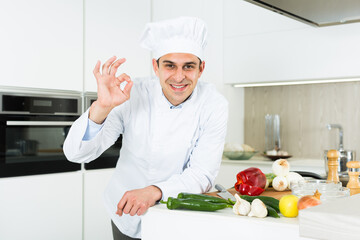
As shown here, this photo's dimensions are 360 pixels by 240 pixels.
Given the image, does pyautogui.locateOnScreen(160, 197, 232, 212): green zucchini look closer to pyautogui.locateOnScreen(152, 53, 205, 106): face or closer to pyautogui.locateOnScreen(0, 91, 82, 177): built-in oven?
pyautogui.locateOnScreen(152, 53, 205, 106): face

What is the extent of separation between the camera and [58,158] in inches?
112

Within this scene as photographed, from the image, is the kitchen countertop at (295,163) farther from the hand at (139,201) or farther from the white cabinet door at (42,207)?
the hand at (139,201)

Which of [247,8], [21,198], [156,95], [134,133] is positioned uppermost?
[247,8]

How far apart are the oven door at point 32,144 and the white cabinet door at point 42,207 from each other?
5 centimetres

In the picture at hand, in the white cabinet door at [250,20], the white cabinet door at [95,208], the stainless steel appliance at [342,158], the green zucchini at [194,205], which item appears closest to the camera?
the green zucchini at [194,205]

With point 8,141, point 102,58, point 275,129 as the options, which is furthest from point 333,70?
point 8,141

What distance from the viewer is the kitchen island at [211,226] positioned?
1.17 metres

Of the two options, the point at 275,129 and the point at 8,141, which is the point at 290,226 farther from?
the point at 275,129

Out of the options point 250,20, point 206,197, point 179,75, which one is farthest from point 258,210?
point 250,20

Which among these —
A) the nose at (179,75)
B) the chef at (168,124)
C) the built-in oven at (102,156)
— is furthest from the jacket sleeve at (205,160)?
the built-in oven at (102,156)

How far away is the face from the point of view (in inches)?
A: 66.7

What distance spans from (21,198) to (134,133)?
1130mm

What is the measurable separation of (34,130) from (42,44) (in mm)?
521

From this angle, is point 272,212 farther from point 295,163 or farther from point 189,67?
point 295,163
